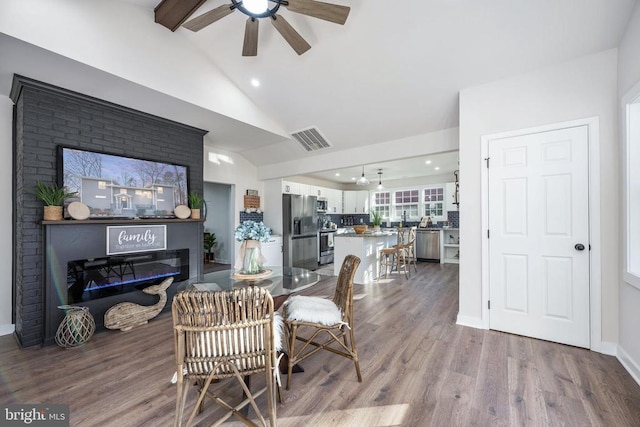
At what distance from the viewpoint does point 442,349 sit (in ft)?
8.21

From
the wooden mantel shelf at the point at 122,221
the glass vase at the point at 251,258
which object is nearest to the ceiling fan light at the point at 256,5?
the glass vase at the point at 251,258

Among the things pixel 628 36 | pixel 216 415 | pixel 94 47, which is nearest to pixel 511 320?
pixel 628 36

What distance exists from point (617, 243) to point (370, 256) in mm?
3364

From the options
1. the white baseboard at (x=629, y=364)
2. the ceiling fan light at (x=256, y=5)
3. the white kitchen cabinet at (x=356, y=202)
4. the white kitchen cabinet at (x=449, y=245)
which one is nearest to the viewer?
the ceiling fan light at (x=256, y=5)

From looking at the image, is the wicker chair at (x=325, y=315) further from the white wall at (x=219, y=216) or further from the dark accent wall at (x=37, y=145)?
the white wall at (x=219, y=216)

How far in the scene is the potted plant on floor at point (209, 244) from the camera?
6.99 meters

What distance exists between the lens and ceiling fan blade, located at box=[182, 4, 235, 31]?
2096 millimetres

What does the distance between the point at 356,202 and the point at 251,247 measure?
7.07m

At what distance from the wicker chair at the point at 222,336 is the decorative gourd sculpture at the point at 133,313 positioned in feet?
7.27

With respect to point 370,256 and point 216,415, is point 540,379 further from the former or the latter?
point 370,256

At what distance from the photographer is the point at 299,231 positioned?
624cm

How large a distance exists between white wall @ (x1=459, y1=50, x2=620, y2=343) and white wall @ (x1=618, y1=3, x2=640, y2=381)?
3.6 inches

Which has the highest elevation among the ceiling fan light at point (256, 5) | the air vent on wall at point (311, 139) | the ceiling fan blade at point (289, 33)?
the ceiling fan blade at point (289, 33)

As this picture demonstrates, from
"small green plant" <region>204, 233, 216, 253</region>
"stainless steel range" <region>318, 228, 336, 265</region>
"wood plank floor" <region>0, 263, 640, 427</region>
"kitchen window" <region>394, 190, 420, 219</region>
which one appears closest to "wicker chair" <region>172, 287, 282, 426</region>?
"wood plank floor" <region>0, 263, 640, 427</region>
